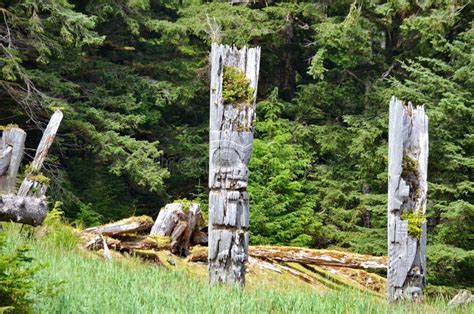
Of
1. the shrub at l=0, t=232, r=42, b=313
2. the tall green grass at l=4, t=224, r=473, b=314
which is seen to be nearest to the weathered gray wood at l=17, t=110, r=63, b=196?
the tall green grass at l=4, t=224, r=473, b=314

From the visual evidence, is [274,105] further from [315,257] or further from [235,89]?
[235,89]

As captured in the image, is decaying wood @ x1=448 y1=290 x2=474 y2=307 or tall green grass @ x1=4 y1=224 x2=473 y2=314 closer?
tall green grass @ x1=4 y1=224 x2=473 y2=314

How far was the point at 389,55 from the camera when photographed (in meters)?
19.6

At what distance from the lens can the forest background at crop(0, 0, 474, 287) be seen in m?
Result: 15.1

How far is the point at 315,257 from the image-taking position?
36.7 ft

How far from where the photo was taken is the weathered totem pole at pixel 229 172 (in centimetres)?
805

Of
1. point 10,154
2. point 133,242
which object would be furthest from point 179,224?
point 10,154

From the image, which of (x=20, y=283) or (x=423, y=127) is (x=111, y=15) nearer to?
(x=423, y=127)

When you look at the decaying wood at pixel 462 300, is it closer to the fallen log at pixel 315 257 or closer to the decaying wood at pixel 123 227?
the fallen log at pixel 315 257

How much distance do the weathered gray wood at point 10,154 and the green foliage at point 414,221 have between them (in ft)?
20.3

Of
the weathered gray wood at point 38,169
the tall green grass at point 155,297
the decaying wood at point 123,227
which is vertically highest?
the weathered gray wood at point 38,169

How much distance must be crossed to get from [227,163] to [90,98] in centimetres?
1055

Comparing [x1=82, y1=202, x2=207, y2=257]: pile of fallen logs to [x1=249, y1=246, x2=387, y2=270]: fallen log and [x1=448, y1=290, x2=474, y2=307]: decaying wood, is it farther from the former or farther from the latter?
[x1=448, y1=290, x2=474, y2=307]: decaying wood

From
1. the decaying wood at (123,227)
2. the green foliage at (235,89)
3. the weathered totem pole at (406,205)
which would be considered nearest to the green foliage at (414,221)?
the weathered totem pole at (406,205)
